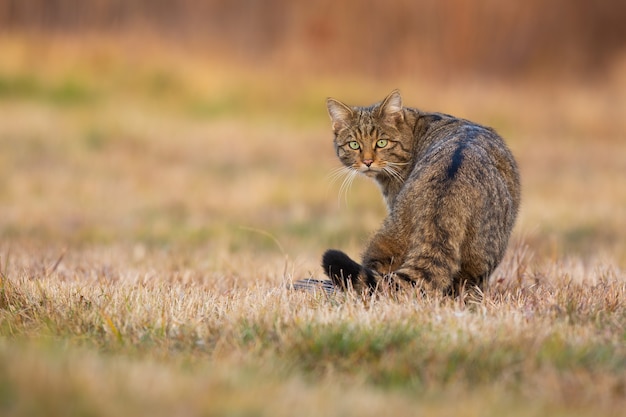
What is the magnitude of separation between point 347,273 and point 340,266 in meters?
0.11

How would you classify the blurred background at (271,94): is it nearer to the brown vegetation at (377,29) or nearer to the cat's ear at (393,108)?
the brown vegetation at (377,29)

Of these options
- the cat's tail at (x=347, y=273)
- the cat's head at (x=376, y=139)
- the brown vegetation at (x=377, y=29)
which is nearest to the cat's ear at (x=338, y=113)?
the cat's head at (x=376, y=139)

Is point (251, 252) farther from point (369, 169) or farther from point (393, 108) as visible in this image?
point (393, 108)

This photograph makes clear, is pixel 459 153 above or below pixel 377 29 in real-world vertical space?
below

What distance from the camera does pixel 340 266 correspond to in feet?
17.2

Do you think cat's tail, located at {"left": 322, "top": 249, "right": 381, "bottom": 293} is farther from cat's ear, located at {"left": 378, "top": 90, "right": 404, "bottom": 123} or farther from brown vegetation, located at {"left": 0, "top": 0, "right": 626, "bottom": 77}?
brown vegetation, located at {"left": 0, "top": 0, "right": 626, "bottom": 77}

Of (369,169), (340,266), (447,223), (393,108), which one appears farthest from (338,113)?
(340,266)

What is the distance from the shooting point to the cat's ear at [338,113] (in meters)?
7.17

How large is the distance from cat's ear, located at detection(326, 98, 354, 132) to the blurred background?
15.2 ft

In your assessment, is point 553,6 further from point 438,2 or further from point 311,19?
point 311,19

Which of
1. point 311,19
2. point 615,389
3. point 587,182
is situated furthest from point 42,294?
point 311,19

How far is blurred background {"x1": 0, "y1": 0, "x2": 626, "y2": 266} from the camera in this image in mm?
13227

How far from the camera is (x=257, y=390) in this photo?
137 inches

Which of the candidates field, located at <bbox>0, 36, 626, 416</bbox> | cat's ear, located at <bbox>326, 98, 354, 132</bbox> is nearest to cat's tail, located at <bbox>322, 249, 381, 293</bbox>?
field, located at <bbox>0, 36, 626, 416</bbox>
